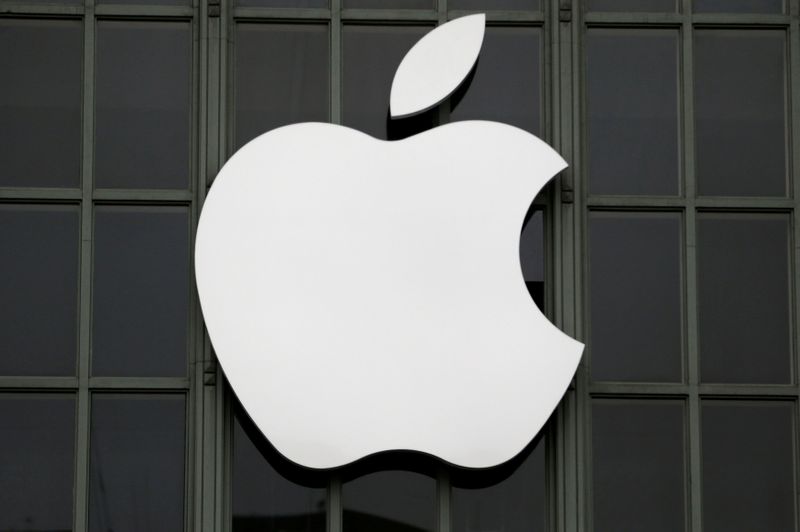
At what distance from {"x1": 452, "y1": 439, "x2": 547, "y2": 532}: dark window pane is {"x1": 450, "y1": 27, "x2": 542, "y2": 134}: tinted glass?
3.73m

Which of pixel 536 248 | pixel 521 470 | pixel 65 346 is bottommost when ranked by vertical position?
pixel 521 470

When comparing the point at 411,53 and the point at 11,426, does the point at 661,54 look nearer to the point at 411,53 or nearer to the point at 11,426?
the point at 411,53

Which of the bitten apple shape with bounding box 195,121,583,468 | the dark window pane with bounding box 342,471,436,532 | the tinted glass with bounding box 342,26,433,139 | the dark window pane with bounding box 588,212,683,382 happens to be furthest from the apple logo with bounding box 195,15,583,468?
the dark window pane with bounding box 588,212,683,382

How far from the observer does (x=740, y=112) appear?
727 inches

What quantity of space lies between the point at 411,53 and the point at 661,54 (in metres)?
2.87

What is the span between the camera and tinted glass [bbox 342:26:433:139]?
18297 millimetres

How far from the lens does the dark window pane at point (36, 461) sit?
17.4m

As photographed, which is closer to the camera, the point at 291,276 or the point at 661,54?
the point at 291,276

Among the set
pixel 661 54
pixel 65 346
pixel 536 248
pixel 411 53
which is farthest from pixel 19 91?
pixel 661 54

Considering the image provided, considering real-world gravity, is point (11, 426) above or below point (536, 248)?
below

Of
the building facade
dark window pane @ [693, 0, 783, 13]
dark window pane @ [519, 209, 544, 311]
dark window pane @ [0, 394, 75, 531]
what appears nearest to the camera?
dark window pane @ [0, 394, 75, 531]

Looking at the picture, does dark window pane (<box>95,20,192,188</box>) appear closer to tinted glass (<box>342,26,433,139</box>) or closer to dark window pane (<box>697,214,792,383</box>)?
tinted glass (<box>342,26,433,139</box>)

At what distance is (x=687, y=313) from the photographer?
17.9 metres

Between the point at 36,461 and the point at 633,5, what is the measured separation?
837 cm
